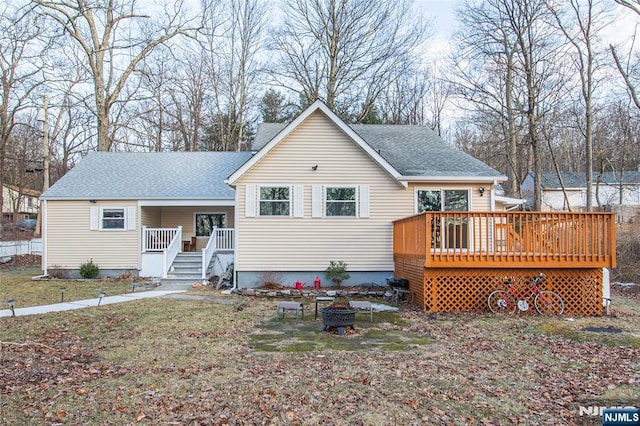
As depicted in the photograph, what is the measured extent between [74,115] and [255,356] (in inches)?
1343

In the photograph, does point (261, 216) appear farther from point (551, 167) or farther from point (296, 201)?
point (551, 167)

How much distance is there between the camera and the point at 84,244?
17.7m

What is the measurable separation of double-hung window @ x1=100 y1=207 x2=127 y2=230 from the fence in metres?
10.7

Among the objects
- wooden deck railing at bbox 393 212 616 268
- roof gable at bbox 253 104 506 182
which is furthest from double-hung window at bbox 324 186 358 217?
wooden deck railing at bbox 393 212 616 268

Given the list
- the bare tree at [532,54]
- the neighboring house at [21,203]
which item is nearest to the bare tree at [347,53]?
the bare tree at [532,54]

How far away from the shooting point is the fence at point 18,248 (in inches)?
962

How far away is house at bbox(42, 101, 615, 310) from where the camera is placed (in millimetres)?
10734

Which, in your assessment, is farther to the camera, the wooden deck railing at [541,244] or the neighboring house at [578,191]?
the neighboring house at [578,191]

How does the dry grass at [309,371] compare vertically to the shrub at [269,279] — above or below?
below

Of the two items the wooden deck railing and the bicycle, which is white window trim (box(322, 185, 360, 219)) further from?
the bicycle

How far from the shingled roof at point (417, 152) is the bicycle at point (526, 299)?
4.43 metres

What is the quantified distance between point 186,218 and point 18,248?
43.3 ft

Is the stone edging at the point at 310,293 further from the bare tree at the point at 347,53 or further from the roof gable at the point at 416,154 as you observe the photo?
the bare tree at the point at 347,53

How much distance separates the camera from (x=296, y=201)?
1406cm
